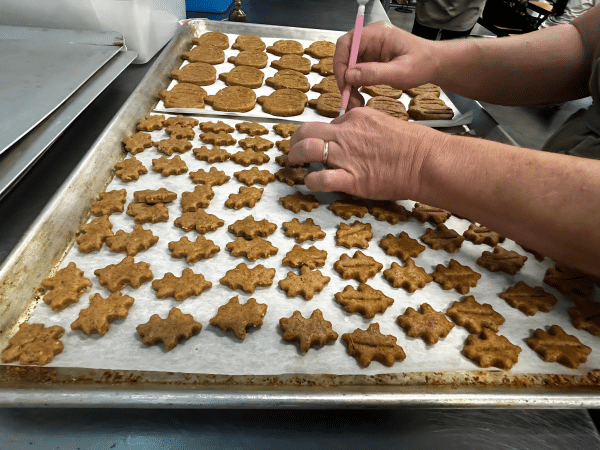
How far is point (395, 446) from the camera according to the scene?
3.14ft

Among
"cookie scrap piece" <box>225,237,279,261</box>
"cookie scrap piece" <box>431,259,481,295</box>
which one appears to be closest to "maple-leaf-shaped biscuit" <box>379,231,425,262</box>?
"cookie scrap piece" <box>431,259,481,295</box>

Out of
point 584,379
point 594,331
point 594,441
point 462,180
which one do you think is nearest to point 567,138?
point 462,180

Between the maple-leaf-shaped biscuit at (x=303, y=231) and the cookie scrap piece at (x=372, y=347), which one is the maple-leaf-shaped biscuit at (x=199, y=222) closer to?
the maple-leaf-shaped biscuit at (x=303, y=231)

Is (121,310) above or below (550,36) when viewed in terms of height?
below

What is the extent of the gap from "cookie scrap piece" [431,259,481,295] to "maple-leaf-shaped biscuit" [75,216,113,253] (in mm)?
1232

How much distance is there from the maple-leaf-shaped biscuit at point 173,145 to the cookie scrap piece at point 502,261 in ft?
4.66

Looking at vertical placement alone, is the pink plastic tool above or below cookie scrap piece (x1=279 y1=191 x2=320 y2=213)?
above

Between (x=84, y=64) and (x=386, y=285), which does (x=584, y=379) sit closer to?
(x=386, y=285)

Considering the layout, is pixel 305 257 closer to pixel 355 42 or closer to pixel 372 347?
pixel 372 347

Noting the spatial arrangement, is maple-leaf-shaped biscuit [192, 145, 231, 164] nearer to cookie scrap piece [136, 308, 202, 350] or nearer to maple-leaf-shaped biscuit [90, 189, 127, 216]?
maple-leaf-shaped biscuit [90, 189, 127, 216]

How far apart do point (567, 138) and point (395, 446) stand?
60.2 inches

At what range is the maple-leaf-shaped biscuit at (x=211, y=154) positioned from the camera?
1789mm

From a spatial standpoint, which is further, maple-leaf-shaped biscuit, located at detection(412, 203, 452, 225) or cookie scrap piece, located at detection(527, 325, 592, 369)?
maple-leaf-shaped biscuit, located at detection(412, 203, 452, 225)

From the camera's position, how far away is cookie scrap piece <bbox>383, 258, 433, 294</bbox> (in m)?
1.33
